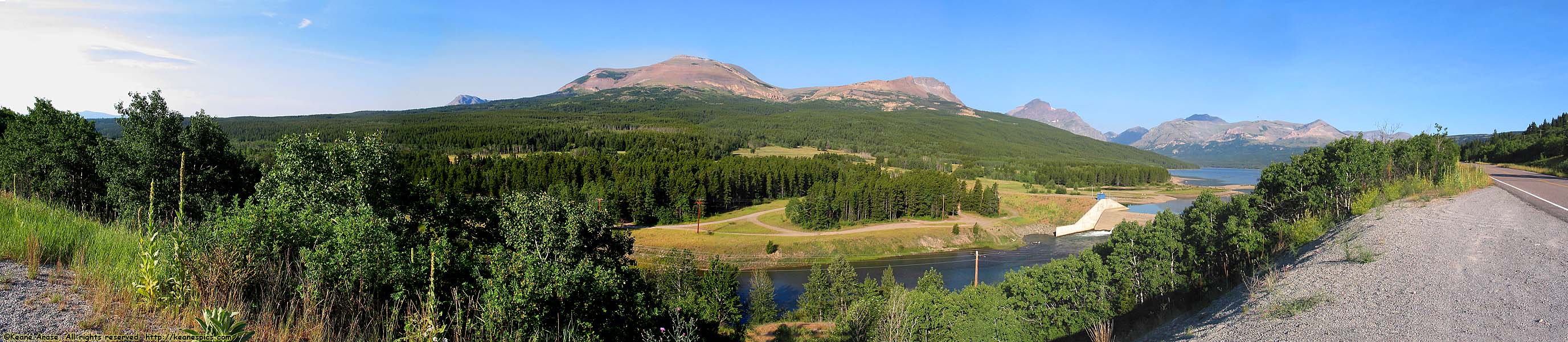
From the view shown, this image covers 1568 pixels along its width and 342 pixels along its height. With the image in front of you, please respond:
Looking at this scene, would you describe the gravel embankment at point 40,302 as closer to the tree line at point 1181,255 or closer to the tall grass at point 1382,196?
the tree line at point 1181,255

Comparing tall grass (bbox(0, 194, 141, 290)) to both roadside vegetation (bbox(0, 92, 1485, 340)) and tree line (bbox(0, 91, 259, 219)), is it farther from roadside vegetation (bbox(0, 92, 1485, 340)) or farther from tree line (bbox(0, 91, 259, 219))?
tree line (bbox(0, 91, 259, 219))

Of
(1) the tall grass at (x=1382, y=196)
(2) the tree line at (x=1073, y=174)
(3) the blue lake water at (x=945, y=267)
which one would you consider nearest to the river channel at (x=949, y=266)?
(3) the blue lake water at (x=945, y=267)

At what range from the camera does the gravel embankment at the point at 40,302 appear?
434cm

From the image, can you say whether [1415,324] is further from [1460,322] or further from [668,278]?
[668,278]

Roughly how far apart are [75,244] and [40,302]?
83.0 inches

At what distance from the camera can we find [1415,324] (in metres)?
6.42

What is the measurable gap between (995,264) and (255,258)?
60139mm

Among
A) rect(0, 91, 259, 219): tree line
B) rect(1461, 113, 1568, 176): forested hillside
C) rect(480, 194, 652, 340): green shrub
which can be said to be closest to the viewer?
rect(480, 194, 652, 340): green shrub

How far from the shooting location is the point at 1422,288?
7.56m

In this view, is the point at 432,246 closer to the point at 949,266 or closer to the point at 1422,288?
the point at 1422,288

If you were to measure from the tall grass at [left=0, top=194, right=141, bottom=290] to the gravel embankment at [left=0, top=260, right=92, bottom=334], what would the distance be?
0.16m

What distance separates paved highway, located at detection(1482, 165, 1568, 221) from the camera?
11750mm

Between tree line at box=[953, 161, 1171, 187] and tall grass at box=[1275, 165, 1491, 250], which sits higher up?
tall grass at box=[1275, 165, 1491, 250]

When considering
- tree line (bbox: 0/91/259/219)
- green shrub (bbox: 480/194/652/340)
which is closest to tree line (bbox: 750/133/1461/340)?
green shrub (bbox: 480/194/652/340)
